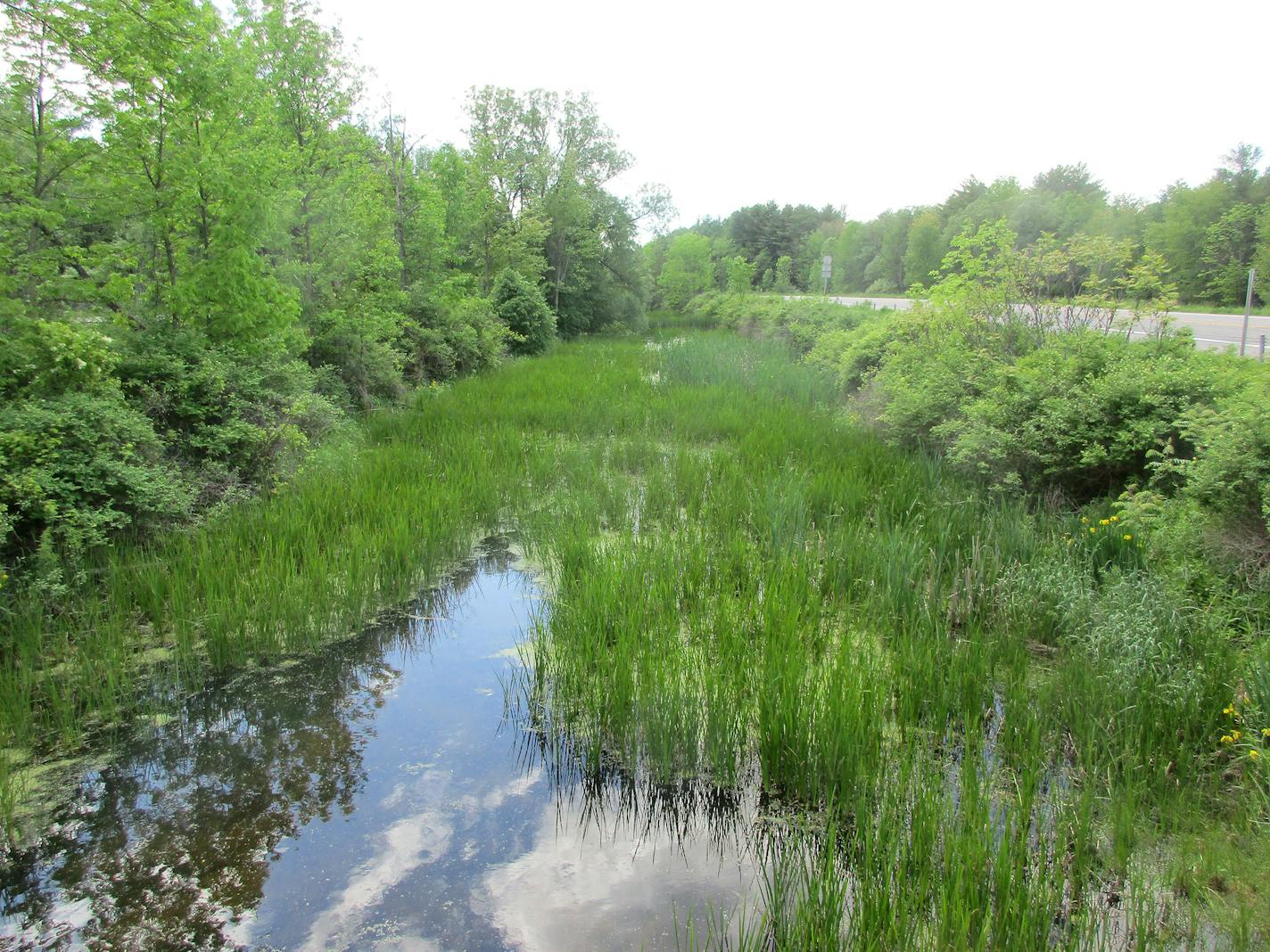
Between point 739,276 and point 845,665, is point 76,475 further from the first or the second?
point 739,276

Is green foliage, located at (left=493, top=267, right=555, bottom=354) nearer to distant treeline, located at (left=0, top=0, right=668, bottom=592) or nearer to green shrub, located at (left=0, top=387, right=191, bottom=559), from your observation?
distant treeline, located at (left=0, top=0, right=668, bottom=592)

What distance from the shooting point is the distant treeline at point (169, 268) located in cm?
479

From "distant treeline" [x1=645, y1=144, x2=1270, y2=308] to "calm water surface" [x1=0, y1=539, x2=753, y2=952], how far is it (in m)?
6.90

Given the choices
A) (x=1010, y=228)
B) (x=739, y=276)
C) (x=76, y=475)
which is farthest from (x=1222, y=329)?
(x=739, y=276)

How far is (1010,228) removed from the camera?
1655 cm

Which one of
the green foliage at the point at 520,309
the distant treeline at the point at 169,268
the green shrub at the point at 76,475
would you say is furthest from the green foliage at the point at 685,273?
the green shrub at the point at 76,475

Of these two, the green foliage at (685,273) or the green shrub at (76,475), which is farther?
the green foliage at (685,273)

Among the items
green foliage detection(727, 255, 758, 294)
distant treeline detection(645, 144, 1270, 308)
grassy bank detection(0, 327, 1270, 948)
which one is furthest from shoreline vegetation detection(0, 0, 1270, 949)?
green foliage detection(727, 255, 758, 294)

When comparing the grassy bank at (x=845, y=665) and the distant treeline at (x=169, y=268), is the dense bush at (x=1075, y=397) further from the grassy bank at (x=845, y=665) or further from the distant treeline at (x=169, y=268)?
the distant treeline at (x=169, y=268)

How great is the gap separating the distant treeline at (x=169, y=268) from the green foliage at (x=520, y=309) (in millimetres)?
8761

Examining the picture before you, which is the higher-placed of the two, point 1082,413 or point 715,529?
point 1082,413

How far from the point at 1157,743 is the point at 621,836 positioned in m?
2.26

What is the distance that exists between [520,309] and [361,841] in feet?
62.7

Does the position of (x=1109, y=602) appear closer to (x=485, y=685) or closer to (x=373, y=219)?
(x=485, y=685)
